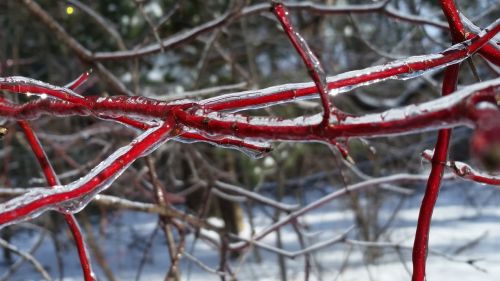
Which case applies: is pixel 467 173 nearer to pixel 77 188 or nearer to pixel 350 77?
pixel 350 77

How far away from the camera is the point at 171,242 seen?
1.53 metres

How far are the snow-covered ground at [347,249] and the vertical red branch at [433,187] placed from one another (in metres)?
2.64

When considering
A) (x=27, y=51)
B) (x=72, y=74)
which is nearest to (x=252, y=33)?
(x=72, y=74)

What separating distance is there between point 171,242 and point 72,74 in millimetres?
3861

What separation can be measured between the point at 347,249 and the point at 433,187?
4.55 metres

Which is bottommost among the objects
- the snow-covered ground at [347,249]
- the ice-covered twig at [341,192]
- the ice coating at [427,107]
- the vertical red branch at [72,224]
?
the ice coating at [427,107]

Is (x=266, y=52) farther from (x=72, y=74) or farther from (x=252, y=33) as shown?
(x=72, y=74)

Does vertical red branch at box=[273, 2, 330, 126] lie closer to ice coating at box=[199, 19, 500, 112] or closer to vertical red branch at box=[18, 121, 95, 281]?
ice coating at box=[199, 19, 500, 112]

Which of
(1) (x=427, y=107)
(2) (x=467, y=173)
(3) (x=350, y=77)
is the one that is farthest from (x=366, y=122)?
(2) (x=467, y=173)

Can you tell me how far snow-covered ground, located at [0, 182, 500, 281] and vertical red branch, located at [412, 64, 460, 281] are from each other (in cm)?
264

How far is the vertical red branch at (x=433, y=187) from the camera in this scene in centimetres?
54

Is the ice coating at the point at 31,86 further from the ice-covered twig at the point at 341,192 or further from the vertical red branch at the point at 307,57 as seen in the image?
the ice-covered twig at the point at 341,192

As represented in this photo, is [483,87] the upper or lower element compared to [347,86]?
lower

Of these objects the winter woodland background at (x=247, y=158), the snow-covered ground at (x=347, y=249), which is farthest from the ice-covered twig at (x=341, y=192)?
the winter woodland background at (x=247, y=158)
